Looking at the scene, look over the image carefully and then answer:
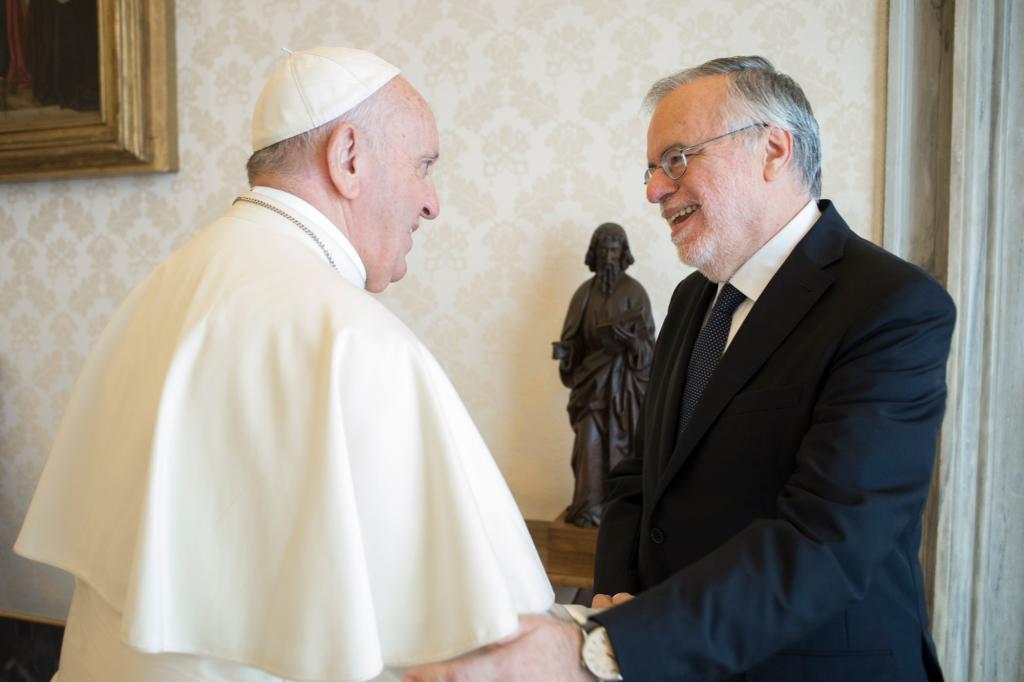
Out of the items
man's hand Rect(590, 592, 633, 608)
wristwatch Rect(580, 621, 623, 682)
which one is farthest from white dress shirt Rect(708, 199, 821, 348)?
wristwatch Rect(580, 621, 623, 682)

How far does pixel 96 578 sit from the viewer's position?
52.2 inches

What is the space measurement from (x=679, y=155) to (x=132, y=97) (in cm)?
306

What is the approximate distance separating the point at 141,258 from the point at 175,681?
3.28m

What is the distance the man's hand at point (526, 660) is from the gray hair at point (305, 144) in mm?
908

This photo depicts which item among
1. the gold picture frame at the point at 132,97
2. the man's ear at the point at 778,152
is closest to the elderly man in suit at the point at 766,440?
the man's ear at the point at 778,152

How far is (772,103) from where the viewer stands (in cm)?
180

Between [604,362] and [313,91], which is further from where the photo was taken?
[604,362]

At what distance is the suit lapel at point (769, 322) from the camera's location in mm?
1621

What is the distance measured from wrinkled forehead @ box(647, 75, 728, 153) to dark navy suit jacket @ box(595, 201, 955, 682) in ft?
1.05

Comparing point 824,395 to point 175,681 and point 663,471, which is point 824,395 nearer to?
point 663,471

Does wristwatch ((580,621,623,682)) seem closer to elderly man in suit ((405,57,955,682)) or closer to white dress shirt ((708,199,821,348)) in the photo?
elderly man in suit ((405,57,955,682))

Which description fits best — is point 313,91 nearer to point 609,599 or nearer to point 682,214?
point 682,214

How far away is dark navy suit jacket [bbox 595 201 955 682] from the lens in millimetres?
1376

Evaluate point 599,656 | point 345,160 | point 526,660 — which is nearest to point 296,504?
point 526,660
